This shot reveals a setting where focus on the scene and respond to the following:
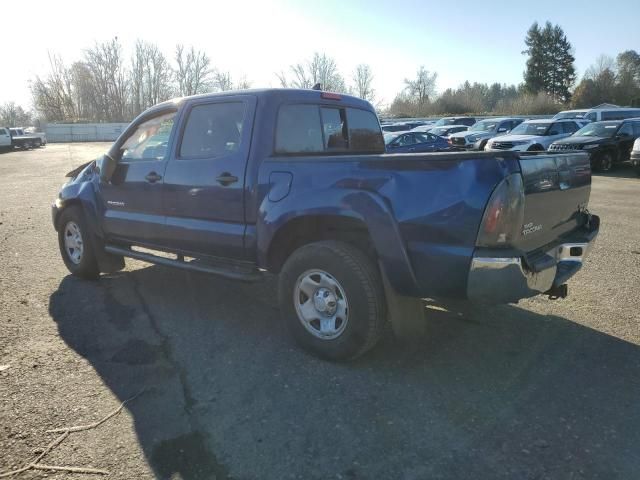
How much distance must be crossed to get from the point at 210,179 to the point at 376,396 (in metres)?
2.18

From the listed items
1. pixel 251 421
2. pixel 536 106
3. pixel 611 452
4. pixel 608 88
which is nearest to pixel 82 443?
pixel 251 421

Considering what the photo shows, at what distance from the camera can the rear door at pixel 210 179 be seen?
411 centimetres

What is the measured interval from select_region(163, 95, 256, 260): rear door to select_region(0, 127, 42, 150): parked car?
43718 mm

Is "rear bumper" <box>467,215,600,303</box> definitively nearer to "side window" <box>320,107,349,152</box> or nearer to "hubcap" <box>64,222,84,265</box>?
"side window" <box>320,107,349,152</box>

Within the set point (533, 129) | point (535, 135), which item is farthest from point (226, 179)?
point (533, 129)

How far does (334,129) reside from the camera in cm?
472

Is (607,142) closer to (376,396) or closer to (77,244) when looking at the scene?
(77,244)

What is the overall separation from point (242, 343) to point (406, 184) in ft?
6.03

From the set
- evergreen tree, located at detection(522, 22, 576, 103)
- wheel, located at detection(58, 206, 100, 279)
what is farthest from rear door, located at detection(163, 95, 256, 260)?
evergreen tree, located at detection(522, 22, 576, 103)

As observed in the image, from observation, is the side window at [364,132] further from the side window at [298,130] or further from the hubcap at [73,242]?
the hubcap at [73,242]

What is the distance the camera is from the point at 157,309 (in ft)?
15.9

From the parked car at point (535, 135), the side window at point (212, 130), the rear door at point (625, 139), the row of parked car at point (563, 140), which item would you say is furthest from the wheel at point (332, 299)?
the rear door at point (625, 139)

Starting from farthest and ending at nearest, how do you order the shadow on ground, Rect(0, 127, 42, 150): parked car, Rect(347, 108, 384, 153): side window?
Rect(0, 127, 42, 150): parked car → Rect(347, 108, 384, 153): side window → the shadow on ground

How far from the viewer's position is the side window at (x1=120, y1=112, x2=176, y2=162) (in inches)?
190
